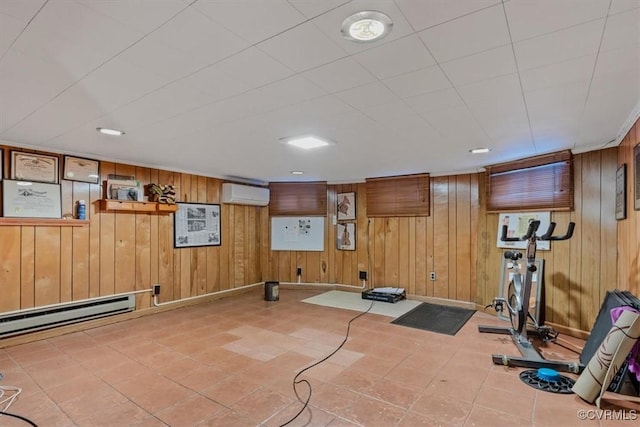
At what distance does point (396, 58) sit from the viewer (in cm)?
163

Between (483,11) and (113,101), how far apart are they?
2.23 metres

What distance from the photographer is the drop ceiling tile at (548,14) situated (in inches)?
47.8

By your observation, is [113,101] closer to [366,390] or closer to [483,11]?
[483,11]

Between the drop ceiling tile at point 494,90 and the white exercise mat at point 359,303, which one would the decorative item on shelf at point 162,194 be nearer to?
the white exercise mat at point 359,303

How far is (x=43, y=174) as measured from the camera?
3.57 m

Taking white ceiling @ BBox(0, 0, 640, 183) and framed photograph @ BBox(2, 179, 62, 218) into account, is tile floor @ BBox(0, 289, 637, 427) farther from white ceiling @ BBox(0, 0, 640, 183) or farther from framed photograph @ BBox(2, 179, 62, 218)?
white ceiling @ BBox(0, 0, 640, 183)

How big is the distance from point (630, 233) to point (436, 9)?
2.85 m

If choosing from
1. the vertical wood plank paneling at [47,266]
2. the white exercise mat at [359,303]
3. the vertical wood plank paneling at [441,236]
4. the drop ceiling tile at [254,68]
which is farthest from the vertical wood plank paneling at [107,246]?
the vertical wood plank paneling at [441,236]

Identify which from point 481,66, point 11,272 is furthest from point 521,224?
point 11,272

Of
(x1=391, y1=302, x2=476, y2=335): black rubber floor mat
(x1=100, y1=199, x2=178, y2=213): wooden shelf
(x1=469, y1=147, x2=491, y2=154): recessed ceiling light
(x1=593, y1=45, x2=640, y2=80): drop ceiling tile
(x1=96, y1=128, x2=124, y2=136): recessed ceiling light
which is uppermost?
(x1=593, y1=45, x2=640, y2=80): drop ceiling tile

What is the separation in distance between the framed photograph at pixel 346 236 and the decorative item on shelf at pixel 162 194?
→ 292 centimetres

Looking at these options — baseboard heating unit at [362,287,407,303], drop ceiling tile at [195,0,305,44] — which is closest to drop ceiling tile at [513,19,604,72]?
drop ceiling tile at [195,0,305,44]

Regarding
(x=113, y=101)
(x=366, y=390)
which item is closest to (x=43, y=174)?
(x=113, y=101)

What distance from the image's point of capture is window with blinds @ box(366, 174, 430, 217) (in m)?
5.33
